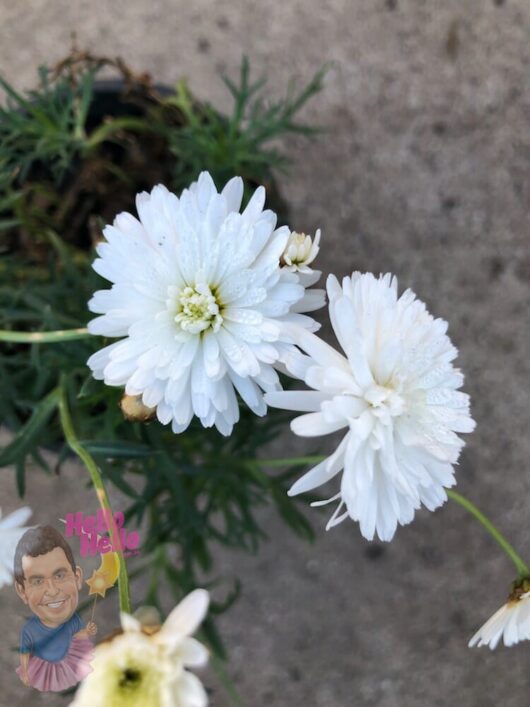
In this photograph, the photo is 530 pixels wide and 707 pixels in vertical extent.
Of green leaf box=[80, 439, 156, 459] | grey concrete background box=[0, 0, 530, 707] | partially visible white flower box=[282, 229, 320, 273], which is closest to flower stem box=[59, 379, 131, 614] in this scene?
green leaf box=[80, 439, 156, 459]

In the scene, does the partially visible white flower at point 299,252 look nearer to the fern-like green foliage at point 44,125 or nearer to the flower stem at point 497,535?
the flower stem at point 497,535

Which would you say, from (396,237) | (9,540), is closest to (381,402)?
(9,540)

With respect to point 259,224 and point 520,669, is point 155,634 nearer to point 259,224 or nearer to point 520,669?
point 259,224

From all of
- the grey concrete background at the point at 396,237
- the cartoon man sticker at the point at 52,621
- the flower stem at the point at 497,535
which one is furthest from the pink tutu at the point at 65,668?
the grey concrete background at the point at 396,237

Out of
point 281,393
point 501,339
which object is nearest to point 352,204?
point 501,339

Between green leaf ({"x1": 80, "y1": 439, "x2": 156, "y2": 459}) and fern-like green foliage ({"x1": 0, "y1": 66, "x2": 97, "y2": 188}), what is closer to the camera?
green leaf ({"x1": 80, "y1": 439, "x2": 156, "y2": 459})

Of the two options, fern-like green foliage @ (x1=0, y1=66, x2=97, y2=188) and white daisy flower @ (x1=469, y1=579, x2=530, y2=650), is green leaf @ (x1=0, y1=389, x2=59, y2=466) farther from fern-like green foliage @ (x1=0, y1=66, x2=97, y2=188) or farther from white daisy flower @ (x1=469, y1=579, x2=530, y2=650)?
white daisy flower @ (x1=469, y1=579, x2=530, y2=650)

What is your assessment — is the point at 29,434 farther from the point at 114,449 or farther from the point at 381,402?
the point at 381,402
